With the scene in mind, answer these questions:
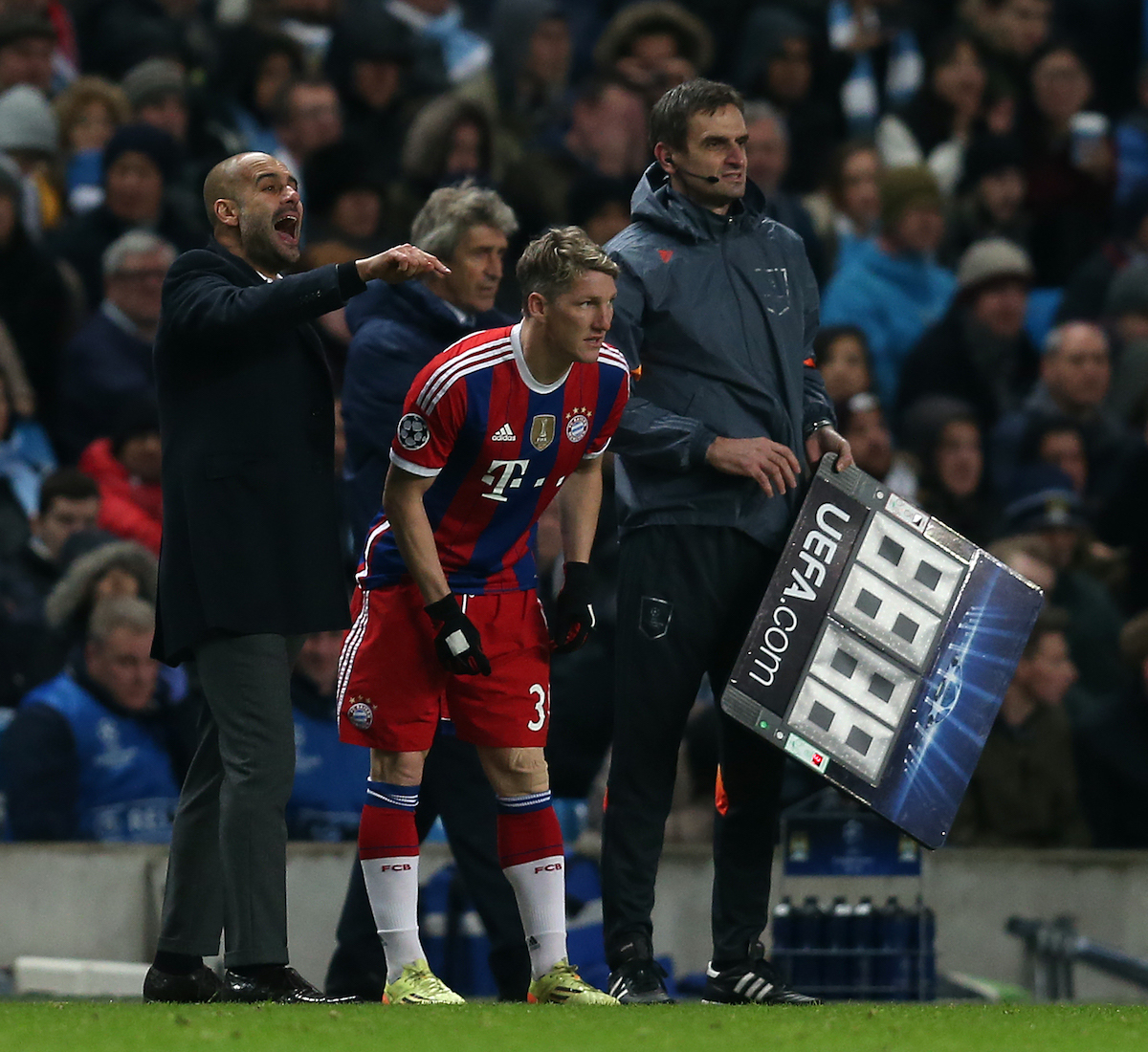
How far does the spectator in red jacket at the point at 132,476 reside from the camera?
10242mm

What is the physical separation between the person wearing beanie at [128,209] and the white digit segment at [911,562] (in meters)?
5.21

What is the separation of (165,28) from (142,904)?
248 inches

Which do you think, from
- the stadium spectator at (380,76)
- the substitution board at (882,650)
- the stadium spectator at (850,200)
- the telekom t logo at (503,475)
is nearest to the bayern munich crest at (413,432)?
the telekom t logo at (503,475)

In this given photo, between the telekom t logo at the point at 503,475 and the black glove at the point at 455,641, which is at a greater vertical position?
the telekom t logo at the point at 503,475

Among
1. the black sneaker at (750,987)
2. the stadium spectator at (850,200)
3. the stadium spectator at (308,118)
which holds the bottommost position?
the black sneaker at (750,987)

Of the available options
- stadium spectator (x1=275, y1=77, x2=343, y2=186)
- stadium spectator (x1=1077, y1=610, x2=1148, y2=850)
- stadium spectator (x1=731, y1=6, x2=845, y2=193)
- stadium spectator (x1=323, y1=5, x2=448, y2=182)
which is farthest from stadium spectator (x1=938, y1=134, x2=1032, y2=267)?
stadium spectator (x1=1077, y1=610, x2=1148, y2=850)

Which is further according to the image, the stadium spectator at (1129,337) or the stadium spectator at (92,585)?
the stadium spectator at (1129,337)

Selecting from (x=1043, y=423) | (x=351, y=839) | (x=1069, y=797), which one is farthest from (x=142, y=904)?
(x=1043, y=423)

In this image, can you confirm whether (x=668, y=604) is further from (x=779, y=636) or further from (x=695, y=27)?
(x=695, y=27)

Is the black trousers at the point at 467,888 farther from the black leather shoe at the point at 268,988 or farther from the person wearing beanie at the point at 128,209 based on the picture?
the person wearing beanie at the point at 128,209

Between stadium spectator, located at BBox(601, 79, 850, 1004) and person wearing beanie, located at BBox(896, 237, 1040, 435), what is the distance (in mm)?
5216

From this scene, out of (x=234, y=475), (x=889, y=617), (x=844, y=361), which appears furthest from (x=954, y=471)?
(x=234, y=475)

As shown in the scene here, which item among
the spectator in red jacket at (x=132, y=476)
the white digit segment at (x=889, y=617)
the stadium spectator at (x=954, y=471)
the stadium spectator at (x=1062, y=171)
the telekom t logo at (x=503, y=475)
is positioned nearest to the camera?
the telekom t logo at (x=503, y=475)

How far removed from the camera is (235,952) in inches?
244
